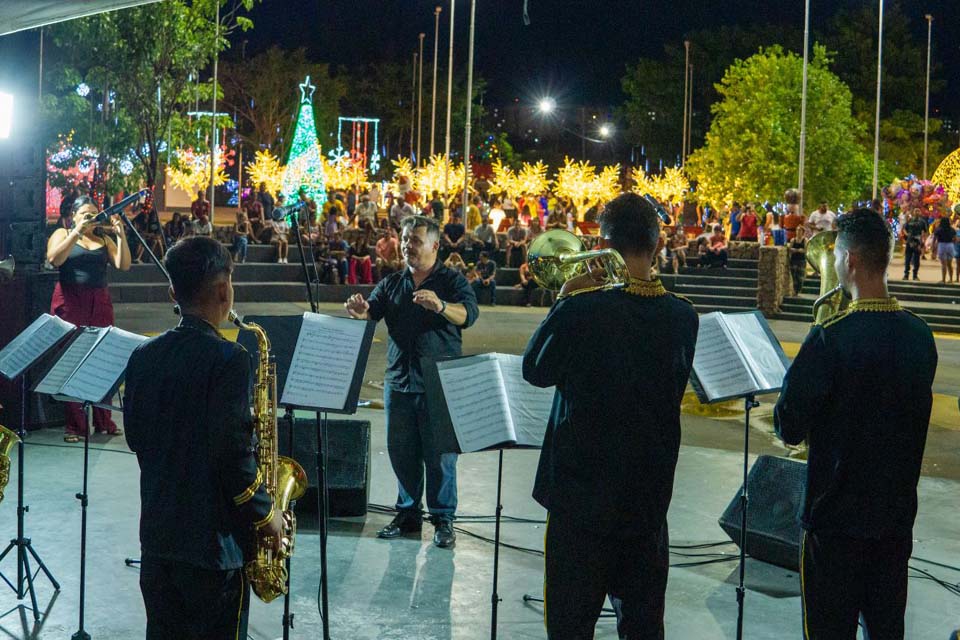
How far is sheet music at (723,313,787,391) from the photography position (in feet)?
16.1

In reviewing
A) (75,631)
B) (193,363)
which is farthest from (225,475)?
(75,631)

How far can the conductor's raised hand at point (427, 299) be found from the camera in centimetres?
635

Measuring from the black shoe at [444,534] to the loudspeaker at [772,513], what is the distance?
1626mm

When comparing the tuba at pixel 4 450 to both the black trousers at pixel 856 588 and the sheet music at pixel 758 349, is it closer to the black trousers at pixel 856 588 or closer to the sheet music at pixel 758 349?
the sheet music at pixel 758 349

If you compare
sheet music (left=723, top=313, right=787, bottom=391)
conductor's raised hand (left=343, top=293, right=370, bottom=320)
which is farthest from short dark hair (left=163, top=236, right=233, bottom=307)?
conductor's raised hand (left=343, top=293, right=370, bottom=320)

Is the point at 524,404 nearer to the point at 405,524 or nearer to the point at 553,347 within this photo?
the point at 553,347

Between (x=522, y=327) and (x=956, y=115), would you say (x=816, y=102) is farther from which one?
(x=956, y=115)

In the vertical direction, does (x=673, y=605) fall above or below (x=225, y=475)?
below

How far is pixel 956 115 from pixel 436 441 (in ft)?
256

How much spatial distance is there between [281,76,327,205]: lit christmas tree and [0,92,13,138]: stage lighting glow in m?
24.6

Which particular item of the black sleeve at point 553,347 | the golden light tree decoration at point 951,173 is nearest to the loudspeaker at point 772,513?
the black sleeve at point 553,347

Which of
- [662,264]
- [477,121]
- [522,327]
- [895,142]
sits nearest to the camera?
[522,327]

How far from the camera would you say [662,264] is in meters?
25.5

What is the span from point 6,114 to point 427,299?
532 cm
